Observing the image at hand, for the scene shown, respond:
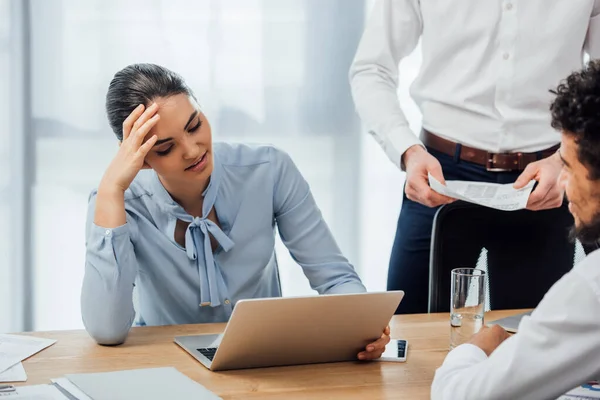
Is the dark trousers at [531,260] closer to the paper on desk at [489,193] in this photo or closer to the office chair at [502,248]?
the office chair at [502,248]

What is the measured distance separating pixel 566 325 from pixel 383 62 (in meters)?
1.51

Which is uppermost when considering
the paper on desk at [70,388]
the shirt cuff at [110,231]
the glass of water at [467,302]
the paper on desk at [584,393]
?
the shirt cuff at [110,231]

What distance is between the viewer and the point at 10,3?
10.3ft

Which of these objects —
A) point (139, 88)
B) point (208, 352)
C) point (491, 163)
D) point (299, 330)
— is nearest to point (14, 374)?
point (208, 352)

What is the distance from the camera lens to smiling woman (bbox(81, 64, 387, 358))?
1.81 meters

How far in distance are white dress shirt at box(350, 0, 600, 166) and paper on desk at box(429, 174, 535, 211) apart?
0.31 m

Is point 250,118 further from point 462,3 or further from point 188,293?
point 188,293

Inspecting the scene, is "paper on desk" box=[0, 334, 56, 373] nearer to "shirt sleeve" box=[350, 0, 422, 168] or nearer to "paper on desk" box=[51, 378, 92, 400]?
"paper on desk" box=[51, 378, 92, 400]

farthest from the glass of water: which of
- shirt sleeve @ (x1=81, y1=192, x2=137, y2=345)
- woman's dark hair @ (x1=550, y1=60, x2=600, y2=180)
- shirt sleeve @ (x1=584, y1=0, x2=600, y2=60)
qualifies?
shirt sleeve @ (x1=584, y1=0, x2=600, y2=60)

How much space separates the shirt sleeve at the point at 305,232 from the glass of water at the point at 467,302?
0.47 m

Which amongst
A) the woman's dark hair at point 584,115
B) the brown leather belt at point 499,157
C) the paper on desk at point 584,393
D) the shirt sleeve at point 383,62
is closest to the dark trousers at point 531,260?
the brown leather belt at point 499,157

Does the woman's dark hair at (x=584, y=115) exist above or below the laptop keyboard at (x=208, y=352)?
above

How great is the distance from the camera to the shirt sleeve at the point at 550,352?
1.10 meters

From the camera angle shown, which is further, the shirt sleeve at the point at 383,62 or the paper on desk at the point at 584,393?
the shirt sleeve at the point at 383,62
